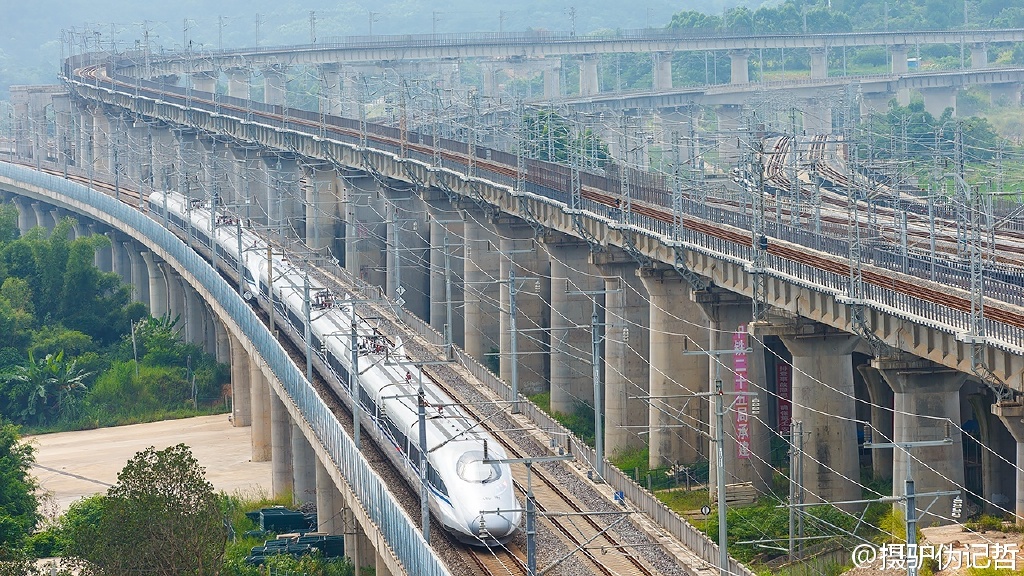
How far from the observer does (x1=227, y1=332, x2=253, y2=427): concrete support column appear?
104938 mm

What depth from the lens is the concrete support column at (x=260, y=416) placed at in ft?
318

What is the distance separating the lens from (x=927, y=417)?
5941cm

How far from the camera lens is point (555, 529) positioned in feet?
184

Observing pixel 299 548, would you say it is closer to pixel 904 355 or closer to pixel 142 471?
pixel 142 471

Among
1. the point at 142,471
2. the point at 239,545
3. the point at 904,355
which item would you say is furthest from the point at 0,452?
the point at 904,355

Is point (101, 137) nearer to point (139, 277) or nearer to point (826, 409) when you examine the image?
point (139, 277)

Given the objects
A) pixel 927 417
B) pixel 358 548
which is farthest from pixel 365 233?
pixel 927 417

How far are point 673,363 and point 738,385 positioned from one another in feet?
27.5

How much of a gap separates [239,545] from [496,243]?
121ft

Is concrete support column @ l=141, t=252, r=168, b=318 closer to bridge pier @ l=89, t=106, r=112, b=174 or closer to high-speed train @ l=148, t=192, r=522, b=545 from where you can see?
high-speed train @ l=148, t=192, r=522, b=545

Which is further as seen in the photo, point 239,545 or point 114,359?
point 114,359

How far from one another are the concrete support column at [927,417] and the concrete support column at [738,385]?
42.4 ft

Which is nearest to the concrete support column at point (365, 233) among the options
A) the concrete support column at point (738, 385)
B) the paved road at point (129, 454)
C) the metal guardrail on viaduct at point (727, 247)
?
the metal guardrail on viaduct at point (727, 247)

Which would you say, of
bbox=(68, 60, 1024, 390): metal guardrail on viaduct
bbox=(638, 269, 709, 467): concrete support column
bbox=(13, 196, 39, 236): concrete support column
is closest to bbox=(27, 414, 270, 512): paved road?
bbox=(68, 60, 1024, 390): metal guardrail on viaduct
